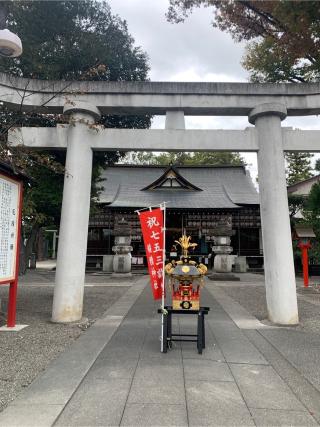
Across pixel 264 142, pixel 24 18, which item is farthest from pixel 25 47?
pixel 264 142

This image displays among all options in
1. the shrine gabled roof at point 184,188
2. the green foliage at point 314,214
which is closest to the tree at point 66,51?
the green foliage at point 314,214

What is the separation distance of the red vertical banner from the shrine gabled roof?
16.4 meters

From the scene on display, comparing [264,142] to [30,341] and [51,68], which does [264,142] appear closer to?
[30,341]

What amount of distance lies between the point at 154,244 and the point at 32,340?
2.76m

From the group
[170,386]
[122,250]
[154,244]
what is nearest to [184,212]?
[122,250]

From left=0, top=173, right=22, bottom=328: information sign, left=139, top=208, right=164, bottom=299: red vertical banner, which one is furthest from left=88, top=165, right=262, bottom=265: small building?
left=139, top=208, right=164, bottom=299: red vertical banner

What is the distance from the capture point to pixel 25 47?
475 inches

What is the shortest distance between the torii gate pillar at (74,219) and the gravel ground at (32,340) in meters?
0.47

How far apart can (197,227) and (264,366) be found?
19.0 m

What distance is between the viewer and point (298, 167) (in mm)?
34531

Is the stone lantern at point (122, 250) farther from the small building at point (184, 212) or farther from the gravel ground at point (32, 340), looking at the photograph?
the gravel ground at point (32, 340)

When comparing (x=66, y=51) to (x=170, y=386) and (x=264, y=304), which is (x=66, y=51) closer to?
(x=264, y=304)

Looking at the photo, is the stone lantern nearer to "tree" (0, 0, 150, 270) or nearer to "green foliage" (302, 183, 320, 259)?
"tree" (0, 0, 150, 270)

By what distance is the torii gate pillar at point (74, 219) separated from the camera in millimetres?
7414
